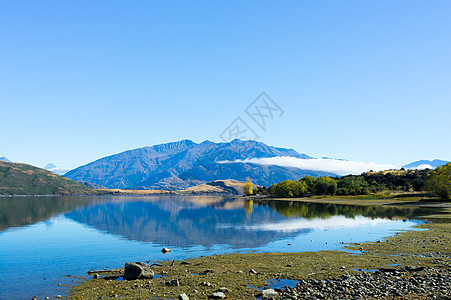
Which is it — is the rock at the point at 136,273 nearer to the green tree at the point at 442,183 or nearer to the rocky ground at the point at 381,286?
the rocky ground at the point at 381,286

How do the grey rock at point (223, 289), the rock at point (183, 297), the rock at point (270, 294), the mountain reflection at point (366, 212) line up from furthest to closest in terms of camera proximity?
the mountain reflection at point (366, 212)
the grey rock at point (223, 289)
the rock at point (270, 294)
the rock at point (183, 297)

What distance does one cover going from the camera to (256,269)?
107 ft

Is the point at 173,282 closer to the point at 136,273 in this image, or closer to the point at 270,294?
the point at 136,273

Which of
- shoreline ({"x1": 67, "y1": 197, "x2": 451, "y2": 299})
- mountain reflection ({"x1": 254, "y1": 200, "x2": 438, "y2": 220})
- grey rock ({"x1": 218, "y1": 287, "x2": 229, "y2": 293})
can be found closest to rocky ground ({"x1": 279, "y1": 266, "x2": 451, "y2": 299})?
shoreline ({"x1": 67, "y1": 197, "x2": 451, "y2": 299})

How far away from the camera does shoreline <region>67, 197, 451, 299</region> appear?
25344 mm

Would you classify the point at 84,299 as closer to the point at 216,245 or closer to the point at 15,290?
the point at 15,290

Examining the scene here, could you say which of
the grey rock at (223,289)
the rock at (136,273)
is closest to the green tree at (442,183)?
the grey rock at (223,289)

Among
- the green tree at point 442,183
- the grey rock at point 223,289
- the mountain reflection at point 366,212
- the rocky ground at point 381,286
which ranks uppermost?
the green tree at point 442,183

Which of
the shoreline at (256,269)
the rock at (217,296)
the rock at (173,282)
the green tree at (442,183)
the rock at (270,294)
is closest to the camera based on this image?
the rock at (217,296)

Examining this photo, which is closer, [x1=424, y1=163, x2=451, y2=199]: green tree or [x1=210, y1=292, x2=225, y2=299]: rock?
[x1=210, y1=292, x2=225, y2=299]: rock

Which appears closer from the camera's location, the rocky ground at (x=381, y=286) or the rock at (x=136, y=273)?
the rocky ground at (x=381, y=286)

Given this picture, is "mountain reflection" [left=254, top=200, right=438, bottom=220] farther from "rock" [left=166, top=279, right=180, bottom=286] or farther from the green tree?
"rock" [left=166, top=279, right=180, bottom=286]

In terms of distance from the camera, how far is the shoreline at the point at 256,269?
83.1 feet

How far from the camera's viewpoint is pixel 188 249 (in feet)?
161
